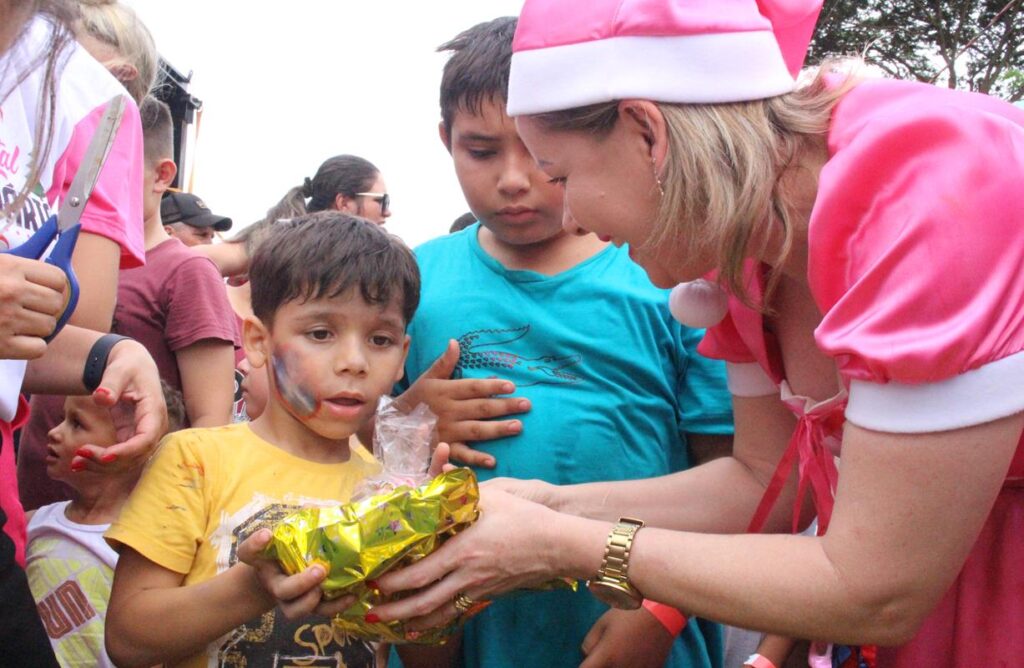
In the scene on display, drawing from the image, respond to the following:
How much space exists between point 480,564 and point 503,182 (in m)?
0.95

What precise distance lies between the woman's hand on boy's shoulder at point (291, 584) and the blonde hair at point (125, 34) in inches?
67.4

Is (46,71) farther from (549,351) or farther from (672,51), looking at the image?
(549,351)

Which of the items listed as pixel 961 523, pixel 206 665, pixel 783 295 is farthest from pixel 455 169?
pixel 961 523

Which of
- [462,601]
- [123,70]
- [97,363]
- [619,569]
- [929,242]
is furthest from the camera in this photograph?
[123,70]

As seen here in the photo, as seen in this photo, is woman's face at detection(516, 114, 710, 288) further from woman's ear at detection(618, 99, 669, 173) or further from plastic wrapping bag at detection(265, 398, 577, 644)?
plastic wrapping bag at detection(265, 398, 577, 644)

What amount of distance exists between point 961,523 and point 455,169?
146cm

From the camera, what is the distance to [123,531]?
196 centimetres

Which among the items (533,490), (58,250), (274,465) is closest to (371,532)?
(533,490)

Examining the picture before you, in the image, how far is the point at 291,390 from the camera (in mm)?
2225

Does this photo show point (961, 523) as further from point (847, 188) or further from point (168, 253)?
point (168, 253)

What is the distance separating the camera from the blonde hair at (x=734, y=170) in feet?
5.30

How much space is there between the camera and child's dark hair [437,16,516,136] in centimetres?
240

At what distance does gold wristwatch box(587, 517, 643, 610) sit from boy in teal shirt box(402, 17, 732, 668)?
0.49 m

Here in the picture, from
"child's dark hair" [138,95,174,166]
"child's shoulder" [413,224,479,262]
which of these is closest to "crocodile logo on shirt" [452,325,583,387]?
"child's shoulder" [413,224,479,262]
